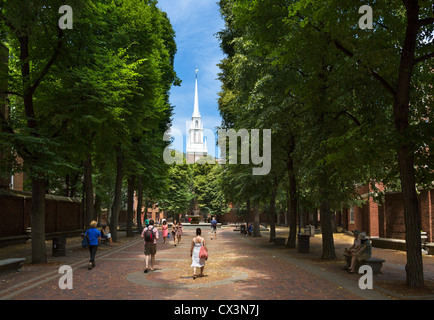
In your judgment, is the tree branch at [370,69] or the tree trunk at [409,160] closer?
the tree trunk at [409,160]

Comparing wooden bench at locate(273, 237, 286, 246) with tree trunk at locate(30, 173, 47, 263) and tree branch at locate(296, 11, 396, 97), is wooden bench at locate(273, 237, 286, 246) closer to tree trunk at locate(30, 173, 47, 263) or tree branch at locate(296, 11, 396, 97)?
tree trunk at locate(30, 173, 47, 263)

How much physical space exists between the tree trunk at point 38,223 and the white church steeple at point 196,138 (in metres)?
93.3

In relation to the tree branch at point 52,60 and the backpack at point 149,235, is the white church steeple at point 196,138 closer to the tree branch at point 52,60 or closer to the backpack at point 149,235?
the tree branch at point 52,60

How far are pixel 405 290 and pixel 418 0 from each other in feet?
24.7

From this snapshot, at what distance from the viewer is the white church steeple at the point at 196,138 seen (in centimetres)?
11181

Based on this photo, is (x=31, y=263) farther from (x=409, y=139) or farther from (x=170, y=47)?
(x=170, y=47)

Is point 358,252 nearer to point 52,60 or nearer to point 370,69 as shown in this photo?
point 370,69

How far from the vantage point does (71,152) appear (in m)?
17.0

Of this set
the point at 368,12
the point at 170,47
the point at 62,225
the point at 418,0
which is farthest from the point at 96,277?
the point at 170,47

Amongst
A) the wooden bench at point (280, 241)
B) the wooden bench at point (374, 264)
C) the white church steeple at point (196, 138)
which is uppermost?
the white church steeple at point (196, 138)

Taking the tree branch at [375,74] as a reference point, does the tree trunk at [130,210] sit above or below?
below

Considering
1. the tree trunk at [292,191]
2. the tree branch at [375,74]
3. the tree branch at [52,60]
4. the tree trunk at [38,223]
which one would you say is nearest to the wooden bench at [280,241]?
the tree trunk at [292,191]

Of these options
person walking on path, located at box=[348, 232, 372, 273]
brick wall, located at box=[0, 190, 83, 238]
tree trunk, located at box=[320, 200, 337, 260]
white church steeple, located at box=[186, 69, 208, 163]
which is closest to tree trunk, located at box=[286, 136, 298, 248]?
tree trunk, located at box=[320, 200, 337, 260]

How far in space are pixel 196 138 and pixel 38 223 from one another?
341 feet
